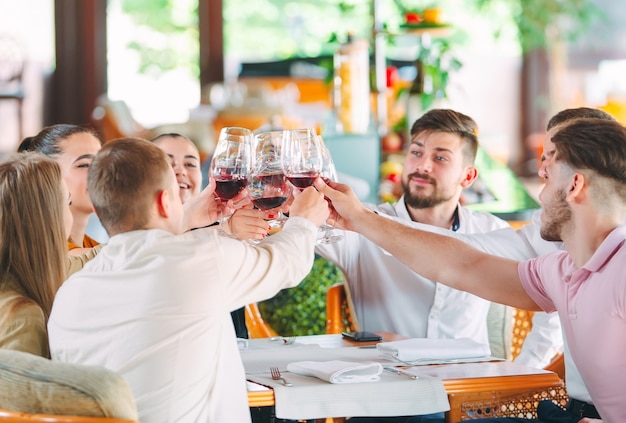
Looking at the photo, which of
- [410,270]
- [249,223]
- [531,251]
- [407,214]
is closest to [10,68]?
[407,214]

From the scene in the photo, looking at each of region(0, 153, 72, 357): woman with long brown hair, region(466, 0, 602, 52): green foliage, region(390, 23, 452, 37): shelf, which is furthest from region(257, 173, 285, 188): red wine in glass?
region(466, 0, 602, 52): green foliage

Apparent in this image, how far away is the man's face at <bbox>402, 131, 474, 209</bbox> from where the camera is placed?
3328 millimetres

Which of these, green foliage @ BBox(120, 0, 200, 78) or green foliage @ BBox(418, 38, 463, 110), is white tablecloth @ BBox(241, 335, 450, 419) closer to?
green foliage @ BBox(418, 38, 463, 110)

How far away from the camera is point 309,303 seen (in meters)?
4.31

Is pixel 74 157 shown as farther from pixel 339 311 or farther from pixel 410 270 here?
pixel 410 270

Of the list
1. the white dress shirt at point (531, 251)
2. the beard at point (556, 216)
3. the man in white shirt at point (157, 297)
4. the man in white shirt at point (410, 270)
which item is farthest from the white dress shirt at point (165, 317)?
the man in white shirt at point (410, 270)

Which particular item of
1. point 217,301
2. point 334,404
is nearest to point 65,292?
point 217,301

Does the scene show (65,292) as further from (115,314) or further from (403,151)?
(403,151)

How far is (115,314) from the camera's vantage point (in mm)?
1852

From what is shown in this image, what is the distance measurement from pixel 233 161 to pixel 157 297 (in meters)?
0.58

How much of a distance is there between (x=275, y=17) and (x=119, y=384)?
10.7 metres

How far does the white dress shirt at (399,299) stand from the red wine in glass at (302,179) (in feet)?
2.91

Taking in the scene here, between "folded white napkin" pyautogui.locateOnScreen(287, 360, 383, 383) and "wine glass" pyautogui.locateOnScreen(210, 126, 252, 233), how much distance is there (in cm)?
44

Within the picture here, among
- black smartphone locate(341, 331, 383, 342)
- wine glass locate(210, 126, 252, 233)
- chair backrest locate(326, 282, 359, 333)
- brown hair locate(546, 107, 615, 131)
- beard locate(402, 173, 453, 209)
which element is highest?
brown hair locate(546, 107, 615, 131)
